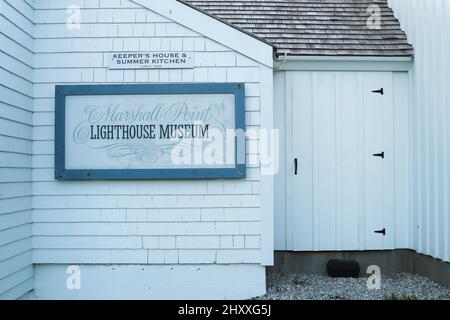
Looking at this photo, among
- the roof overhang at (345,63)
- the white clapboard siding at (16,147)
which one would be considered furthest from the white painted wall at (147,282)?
the roof overhang at (345,63)

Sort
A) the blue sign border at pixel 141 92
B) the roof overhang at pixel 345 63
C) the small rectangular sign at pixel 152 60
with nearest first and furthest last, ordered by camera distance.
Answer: the blue sign border at pixel 141 92 → the small rectangular sign at pixel 152 60 → the roof overhang at pixel 345 63

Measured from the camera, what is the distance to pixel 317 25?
7.63 meters

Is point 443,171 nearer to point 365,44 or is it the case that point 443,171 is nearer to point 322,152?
point 322,152

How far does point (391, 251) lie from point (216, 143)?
10.5ft

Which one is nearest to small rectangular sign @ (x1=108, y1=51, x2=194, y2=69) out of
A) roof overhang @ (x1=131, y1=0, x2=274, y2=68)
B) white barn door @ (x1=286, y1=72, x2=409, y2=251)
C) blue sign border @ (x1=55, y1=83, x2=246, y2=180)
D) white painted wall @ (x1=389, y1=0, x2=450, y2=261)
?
blue sign border @ (x1=55, y1=83, x2=246, y2=180)

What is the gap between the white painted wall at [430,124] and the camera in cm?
611

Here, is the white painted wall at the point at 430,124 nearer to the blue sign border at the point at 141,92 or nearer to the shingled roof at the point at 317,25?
the shingled roof at the point at 317,25

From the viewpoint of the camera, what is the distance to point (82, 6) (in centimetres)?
604

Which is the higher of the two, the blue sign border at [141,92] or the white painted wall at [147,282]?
the blue sign border at [141,92]

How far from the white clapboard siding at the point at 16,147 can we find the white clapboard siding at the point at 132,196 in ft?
0.53

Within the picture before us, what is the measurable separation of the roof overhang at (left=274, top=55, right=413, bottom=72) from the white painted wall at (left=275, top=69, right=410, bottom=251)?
0.25ft

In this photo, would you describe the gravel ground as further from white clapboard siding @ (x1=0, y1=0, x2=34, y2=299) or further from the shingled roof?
the shingled roof

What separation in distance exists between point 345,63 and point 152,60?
287 cm

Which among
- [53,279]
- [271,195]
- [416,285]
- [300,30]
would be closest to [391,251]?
[416,285]
